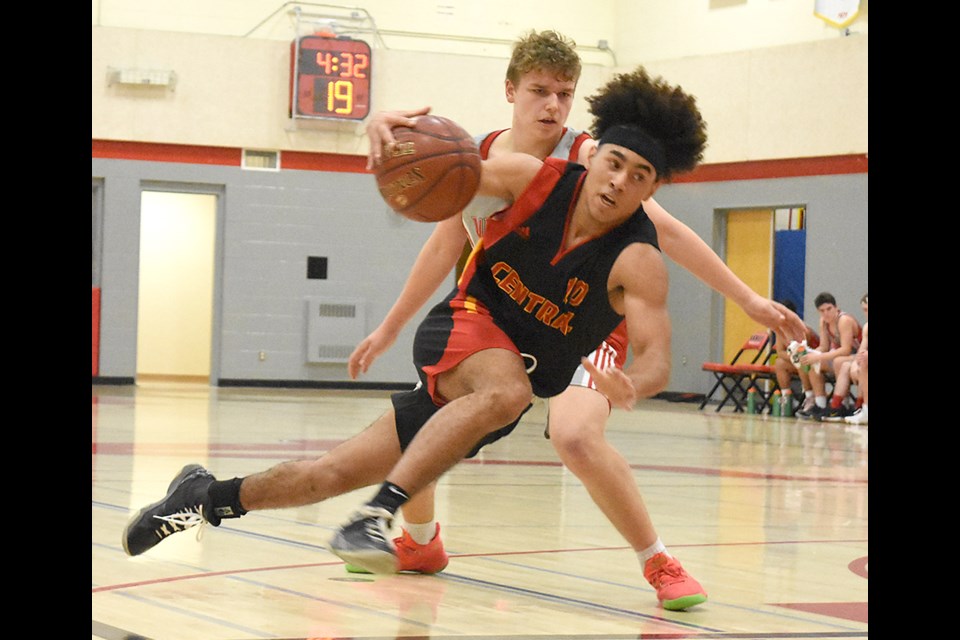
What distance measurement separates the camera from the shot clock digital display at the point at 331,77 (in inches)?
657

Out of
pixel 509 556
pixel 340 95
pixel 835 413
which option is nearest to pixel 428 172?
pixel 509 556

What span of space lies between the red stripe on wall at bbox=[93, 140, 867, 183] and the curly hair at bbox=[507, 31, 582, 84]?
12016mm

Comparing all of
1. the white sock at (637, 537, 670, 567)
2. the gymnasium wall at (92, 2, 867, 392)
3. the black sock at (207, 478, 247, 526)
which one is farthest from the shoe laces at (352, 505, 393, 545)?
the gymnasium wall at (92, 2, 867, 392)

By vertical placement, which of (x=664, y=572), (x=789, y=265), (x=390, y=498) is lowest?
(x=664, y=572)

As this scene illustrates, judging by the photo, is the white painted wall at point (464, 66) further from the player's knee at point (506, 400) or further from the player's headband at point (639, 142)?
the player's knee at point (506, 400)

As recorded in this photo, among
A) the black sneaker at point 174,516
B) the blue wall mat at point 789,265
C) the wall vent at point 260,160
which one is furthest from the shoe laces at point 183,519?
the wall vent at point 260,160

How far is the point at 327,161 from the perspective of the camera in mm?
17609

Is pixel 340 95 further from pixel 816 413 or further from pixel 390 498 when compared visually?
pixel 390 498

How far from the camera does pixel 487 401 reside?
350cm

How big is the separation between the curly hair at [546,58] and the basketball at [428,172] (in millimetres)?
1082

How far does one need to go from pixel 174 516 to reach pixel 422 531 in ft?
2.85

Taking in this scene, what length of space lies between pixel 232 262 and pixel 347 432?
770cm

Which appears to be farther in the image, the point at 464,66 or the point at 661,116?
the point at 464,66
